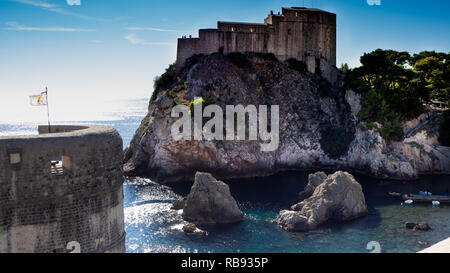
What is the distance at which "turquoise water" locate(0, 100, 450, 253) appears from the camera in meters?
28.6

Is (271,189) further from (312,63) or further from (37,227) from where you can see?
(37,227)

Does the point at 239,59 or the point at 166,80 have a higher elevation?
the point at 239,59

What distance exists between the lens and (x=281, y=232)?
3114 centimetres

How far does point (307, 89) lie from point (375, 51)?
1021 centimetres

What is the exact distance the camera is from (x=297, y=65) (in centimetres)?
5988

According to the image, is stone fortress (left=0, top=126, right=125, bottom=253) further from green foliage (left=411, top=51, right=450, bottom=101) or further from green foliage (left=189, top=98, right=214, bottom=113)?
green foliage (left=411, top=51, right=450, bottom=101)

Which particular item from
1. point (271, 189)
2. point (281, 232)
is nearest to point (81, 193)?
point (281, 232)

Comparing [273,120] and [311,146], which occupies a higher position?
[273,120]

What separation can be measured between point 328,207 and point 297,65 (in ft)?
101

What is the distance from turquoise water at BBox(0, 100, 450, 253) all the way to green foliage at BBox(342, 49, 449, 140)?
12493 millimetres

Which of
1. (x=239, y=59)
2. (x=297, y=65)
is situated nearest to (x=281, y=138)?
(x=297, y=65)

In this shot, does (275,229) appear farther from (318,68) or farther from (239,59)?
(318,68)

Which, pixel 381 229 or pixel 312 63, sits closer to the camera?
pixel 381 229

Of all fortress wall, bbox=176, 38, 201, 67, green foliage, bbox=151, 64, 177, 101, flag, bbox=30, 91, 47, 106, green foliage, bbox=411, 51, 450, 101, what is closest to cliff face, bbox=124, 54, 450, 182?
green foliage, bbox=151, 64, 177, 101
